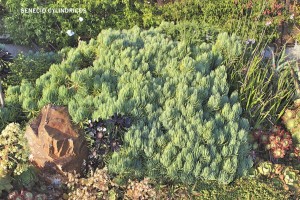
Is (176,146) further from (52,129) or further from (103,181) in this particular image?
(52,129)

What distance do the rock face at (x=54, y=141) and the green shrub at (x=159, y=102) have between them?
5.0 inches

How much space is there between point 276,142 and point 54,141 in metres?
1.97

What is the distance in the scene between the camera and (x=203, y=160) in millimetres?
3590

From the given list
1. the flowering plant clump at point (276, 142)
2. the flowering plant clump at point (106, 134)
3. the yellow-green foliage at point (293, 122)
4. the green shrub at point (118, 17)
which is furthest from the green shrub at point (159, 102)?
the green shrub at point (118, 17)

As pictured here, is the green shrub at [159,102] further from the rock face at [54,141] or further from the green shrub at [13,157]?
the green shrub at [13,157]

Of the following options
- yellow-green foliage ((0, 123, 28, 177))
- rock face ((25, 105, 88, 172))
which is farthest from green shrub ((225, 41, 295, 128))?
yellow-green foliage ((0, 123, 28, 177))

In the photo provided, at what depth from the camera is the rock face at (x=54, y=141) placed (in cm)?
353

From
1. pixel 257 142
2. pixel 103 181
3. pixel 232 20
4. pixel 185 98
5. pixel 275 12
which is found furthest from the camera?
pixel 275 12

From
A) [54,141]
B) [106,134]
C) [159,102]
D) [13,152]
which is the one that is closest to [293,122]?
[159,102]

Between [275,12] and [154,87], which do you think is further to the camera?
[275,12]

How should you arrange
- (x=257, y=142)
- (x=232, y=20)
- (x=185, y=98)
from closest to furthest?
(x=185, y=98), (x=257, y=142), (x=232, y=20)

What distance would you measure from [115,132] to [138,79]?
0.67 m

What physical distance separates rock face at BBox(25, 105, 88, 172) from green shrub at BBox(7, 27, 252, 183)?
127mm

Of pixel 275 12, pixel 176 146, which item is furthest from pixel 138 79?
pixel 275 12
